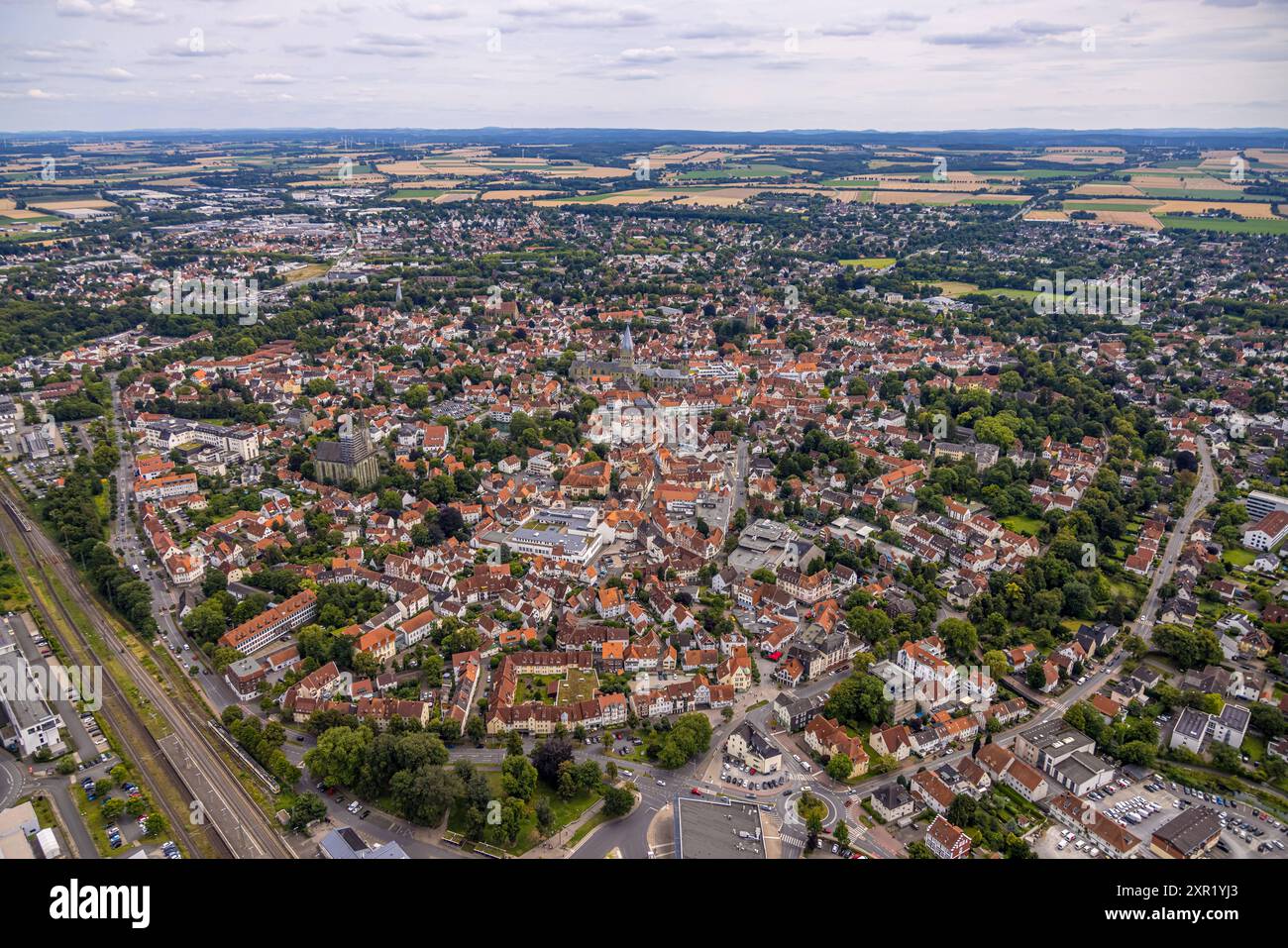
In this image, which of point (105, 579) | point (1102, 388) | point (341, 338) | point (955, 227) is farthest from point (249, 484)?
point (955, 227)

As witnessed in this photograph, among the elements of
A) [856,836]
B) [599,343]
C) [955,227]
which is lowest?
[856,836]

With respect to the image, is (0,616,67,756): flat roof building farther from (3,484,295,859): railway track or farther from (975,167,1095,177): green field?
(975,167,1095,177): green field

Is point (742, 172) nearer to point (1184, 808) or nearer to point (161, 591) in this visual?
point (161, 591)

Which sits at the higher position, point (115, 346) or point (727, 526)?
point (115, 346)

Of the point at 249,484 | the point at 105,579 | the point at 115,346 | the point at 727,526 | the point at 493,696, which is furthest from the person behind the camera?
the point at 115,346

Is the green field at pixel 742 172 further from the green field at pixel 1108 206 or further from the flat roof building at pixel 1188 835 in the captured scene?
the flat roof building at pixel 1188 835

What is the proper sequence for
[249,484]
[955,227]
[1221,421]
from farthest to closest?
[955,227]
[1221,421]
[249,484]

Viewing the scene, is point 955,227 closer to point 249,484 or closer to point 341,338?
point 341,338
